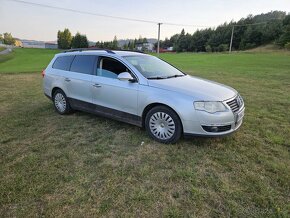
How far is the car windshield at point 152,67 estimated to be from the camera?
4492mm

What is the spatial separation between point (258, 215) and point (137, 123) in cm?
256

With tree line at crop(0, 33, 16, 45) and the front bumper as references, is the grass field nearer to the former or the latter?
the front bumper

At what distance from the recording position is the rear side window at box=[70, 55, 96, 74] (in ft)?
16.5

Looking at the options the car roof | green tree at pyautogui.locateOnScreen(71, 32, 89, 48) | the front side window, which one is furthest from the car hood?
green tree at pyautogui.locateOnScreen(71, 32, 89, 48)

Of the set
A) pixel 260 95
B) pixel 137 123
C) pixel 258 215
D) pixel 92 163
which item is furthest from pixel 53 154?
pixel 260 95

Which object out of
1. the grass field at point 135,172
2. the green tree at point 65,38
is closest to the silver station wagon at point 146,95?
the grass field at point 135,172

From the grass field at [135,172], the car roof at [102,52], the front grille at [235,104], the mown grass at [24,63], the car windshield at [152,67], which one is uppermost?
the car roof at [102,52]

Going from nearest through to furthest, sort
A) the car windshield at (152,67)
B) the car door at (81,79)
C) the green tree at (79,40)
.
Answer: the car windshield at (152,67)
the car door at (81,79)
the green tree at (79,40)

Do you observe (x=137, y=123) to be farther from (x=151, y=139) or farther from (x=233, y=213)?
(x=233, y=213)

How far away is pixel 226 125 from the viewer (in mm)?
3770

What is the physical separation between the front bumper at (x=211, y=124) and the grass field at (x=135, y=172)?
0.32 metres

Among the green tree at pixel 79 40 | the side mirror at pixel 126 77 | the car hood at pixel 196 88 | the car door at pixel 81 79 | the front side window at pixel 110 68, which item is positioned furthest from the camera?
the green tree at pixel 79 40

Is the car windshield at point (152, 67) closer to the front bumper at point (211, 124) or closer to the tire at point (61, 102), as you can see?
the front bumper at point (211, 124)

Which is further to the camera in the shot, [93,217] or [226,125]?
[226,125]
